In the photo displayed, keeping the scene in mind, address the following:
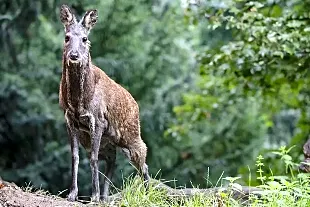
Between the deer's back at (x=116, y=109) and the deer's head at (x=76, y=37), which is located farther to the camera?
the deer's back at (x=116, y=109)

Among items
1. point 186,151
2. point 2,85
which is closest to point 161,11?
point 186,151

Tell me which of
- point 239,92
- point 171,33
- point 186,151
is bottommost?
point 186,151

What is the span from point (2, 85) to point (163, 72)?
256 cm

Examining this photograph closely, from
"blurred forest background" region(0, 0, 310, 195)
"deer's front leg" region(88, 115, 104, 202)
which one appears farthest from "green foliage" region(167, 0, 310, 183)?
"deer's front leg" region(88, 115, 104, 202)

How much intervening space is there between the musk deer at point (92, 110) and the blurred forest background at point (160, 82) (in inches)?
68.1

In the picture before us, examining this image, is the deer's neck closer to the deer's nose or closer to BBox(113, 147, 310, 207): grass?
the deer's nose

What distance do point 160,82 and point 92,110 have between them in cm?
555

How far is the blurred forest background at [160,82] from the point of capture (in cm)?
793

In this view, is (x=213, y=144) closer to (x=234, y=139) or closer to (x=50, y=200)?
(x=234, y=139)

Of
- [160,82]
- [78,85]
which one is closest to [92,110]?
[78,85]

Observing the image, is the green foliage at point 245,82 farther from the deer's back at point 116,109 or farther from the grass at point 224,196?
the grass at point 224,196

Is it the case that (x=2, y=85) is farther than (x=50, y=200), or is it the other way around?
(x=2, y=85)

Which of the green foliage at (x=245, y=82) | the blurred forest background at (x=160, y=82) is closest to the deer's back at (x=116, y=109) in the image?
the green foliage at (x=245, y=82)

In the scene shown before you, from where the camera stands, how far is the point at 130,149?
6250 mm
